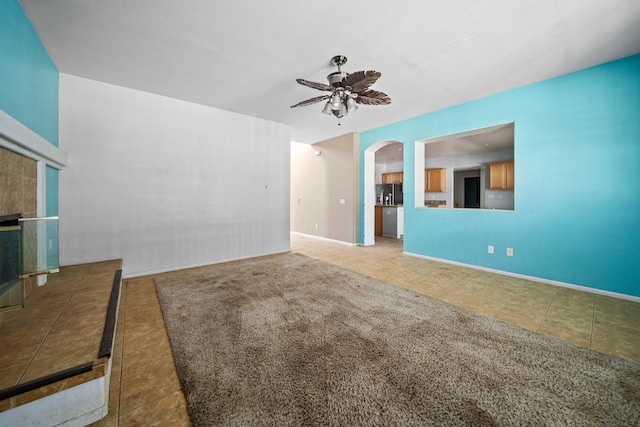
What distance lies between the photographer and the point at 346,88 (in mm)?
2832

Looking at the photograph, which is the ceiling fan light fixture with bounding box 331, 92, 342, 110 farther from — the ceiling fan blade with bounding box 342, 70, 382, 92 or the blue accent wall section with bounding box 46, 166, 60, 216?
the blue accent wall section with bounding box 46, 166, 60, 216

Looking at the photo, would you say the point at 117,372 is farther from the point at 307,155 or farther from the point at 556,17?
the point at 307,155

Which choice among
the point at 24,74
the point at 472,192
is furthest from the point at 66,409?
the point at 472,192

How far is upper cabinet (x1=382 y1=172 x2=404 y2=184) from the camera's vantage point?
9.30m

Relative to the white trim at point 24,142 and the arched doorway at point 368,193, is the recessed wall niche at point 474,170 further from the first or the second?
the white trim at point 24,142

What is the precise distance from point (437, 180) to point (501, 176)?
5.99ft

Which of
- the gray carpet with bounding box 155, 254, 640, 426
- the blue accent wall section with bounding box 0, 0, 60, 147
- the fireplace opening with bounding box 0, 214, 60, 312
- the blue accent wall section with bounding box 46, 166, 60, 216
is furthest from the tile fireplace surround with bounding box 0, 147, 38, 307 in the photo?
the gray carpet with bounding box 155, 254, 640, 426

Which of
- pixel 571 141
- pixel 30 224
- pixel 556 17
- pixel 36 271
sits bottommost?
pixel 36 271

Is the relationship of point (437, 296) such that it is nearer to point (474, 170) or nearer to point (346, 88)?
point (346, 88)

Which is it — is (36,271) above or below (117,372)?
above

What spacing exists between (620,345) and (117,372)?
3758 mm

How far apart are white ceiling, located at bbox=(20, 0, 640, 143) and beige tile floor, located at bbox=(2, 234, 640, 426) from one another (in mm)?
2779

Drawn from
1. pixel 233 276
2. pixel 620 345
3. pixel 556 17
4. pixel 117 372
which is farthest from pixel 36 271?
pixel 556 17

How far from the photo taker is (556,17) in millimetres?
2139
